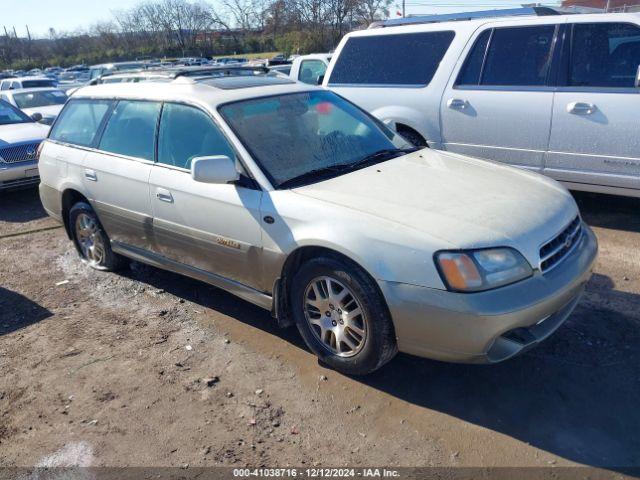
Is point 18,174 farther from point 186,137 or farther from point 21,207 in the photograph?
point 186,137

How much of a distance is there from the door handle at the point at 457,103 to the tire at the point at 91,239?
3.74m

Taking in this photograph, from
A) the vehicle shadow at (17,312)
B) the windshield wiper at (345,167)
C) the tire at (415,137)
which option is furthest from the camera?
the tire at (415,137)

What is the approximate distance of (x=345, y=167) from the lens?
371 centimetres

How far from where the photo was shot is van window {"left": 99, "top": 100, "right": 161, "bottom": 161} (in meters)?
4.23

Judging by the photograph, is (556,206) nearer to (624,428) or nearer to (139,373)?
(624,428)

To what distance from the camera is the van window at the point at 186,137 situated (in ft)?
12.3

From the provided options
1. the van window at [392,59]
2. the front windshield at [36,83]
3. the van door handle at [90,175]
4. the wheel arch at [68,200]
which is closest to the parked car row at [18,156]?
the wheel arch at [68,200]

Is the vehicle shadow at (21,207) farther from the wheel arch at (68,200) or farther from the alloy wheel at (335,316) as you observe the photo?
the alloy wheel at (335,316)

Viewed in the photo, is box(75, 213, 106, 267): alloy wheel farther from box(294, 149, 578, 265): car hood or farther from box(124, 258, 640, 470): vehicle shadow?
box(294, 149, 578, 265): car hood

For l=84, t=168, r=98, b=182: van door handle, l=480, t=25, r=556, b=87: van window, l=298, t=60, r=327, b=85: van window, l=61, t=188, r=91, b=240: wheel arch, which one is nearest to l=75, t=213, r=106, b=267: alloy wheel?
l=61, t=188, r=91, b=240: wheel arch

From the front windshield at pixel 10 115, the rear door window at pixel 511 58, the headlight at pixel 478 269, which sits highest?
the rear door window at pixel 511 58

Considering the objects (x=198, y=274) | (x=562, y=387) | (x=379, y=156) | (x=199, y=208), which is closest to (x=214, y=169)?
(x=199, y=208)

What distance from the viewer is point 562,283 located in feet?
9.64

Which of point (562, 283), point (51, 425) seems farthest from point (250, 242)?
point (562, 283)
